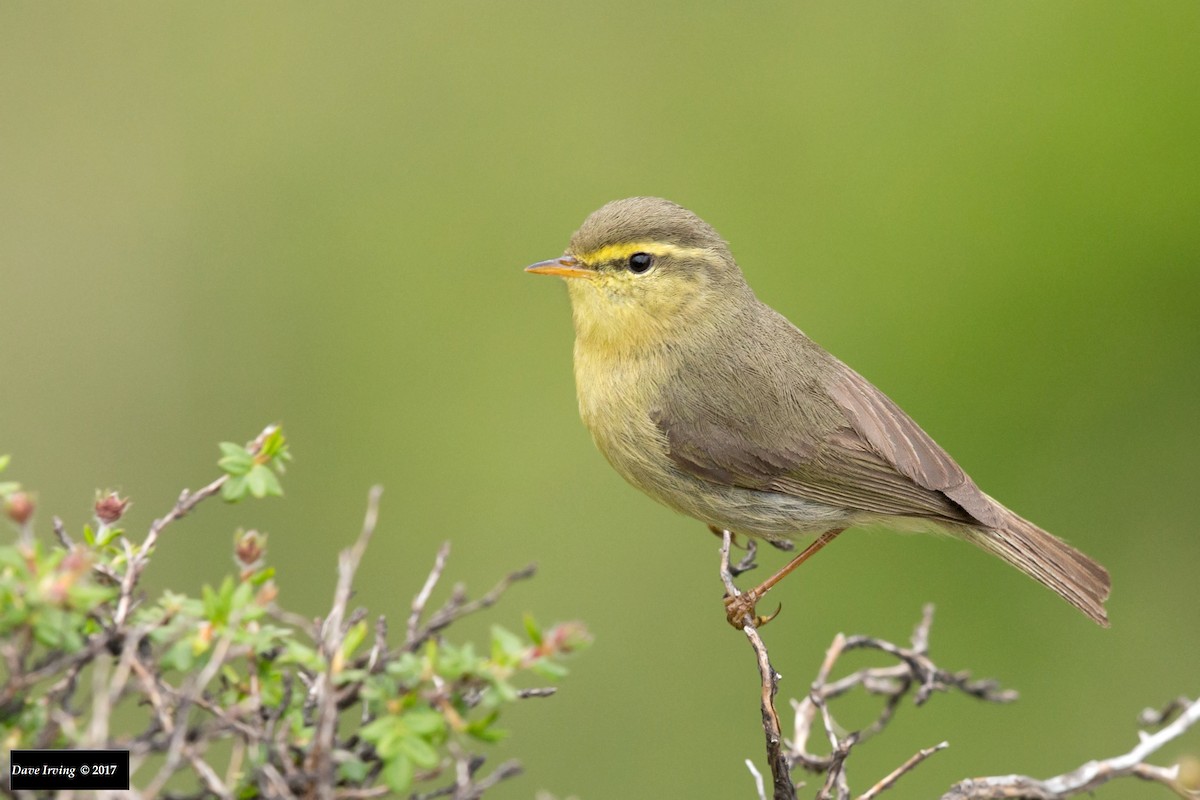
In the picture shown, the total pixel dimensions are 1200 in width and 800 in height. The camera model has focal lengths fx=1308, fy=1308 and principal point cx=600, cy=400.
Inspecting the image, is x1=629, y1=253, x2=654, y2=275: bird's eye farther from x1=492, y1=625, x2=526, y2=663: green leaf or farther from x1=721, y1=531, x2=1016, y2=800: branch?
x1=492, y1=625, x2=526, y2=663: green leaf

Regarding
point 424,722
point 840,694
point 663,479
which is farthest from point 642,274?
point 424,722

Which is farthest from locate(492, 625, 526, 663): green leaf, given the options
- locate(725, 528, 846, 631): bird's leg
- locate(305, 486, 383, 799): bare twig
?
locate(725, 528, 846, 631): bird's leg

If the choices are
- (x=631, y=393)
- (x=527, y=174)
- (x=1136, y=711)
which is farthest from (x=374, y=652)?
(x=527, y=174)

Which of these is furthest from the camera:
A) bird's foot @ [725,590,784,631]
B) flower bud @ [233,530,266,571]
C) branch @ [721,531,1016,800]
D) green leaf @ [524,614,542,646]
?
bird's foot @ [725,590,784,631]

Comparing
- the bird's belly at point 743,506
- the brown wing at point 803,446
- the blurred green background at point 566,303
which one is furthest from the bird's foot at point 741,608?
the blurred green background at point 566,303

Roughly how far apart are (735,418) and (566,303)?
268 centimetres

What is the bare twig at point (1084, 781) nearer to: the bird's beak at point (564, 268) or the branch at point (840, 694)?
the branch at point (840, 694)

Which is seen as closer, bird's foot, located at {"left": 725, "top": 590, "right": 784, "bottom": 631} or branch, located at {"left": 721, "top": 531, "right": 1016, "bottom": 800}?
branch, located at {"left": 721, "top": 531, "right": 1016, "bottom": 800}

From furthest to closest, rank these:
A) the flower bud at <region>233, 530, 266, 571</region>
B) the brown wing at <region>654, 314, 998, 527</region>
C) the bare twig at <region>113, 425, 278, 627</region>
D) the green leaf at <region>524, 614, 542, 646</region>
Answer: the brown wing at <region>654, 314, 998, 527</region>, the flower bud at <region>233, 530, 266, 571</region>, the bare twig at <region>113, 425, 278, 627</region>, the green leaf at <region>524, 614, 542, 646</region>

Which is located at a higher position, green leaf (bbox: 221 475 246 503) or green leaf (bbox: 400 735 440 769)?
green leaf (bbox: 221 475 246 503)

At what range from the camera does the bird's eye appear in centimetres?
441

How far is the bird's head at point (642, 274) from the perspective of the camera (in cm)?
436

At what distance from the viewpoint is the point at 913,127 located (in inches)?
247

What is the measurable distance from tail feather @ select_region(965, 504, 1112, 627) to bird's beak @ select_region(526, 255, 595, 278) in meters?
1.56
